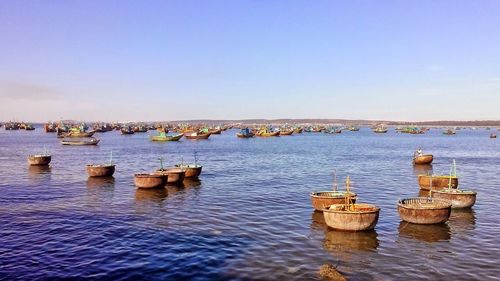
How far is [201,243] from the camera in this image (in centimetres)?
2134

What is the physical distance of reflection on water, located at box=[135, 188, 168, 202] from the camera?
33.7 meters

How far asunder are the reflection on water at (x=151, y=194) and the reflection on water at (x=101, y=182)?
443 cm

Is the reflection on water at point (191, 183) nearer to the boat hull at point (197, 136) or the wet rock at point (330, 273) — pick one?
the wet rock at point (330, 273)

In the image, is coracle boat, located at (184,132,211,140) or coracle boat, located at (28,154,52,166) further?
coracle boat, located at (184,132,211,140)

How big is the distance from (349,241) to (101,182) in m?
28.3

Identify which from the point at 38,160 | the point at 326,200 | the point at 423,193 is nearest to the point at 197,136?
the point at 38,160

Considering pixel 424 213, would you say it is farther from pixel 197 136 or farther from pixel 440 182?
pixel 197 136

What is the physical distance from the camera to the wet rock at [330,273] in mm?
16516

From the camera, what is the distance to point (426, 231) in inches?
958

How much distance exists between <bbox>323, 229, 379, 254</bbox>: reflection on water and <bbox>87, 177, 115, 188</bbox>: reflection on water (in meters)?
24.5

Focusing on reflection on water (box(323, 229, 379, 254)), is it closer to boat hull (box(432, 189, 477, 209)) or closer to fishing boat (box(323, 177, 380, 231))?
fishing boat (box(323, 177, 380, 231))

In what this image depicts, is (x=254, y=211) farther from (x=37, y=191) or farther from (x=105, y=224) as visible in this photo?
(x=37, y=191)

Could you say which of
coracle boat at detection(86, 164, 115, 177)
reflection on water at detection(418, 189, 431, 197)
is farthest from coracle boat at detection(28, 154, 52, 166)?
reflection on water at detection(418, 189, 431, 197)

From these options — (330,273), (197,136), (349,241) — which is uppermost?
(197,136)
